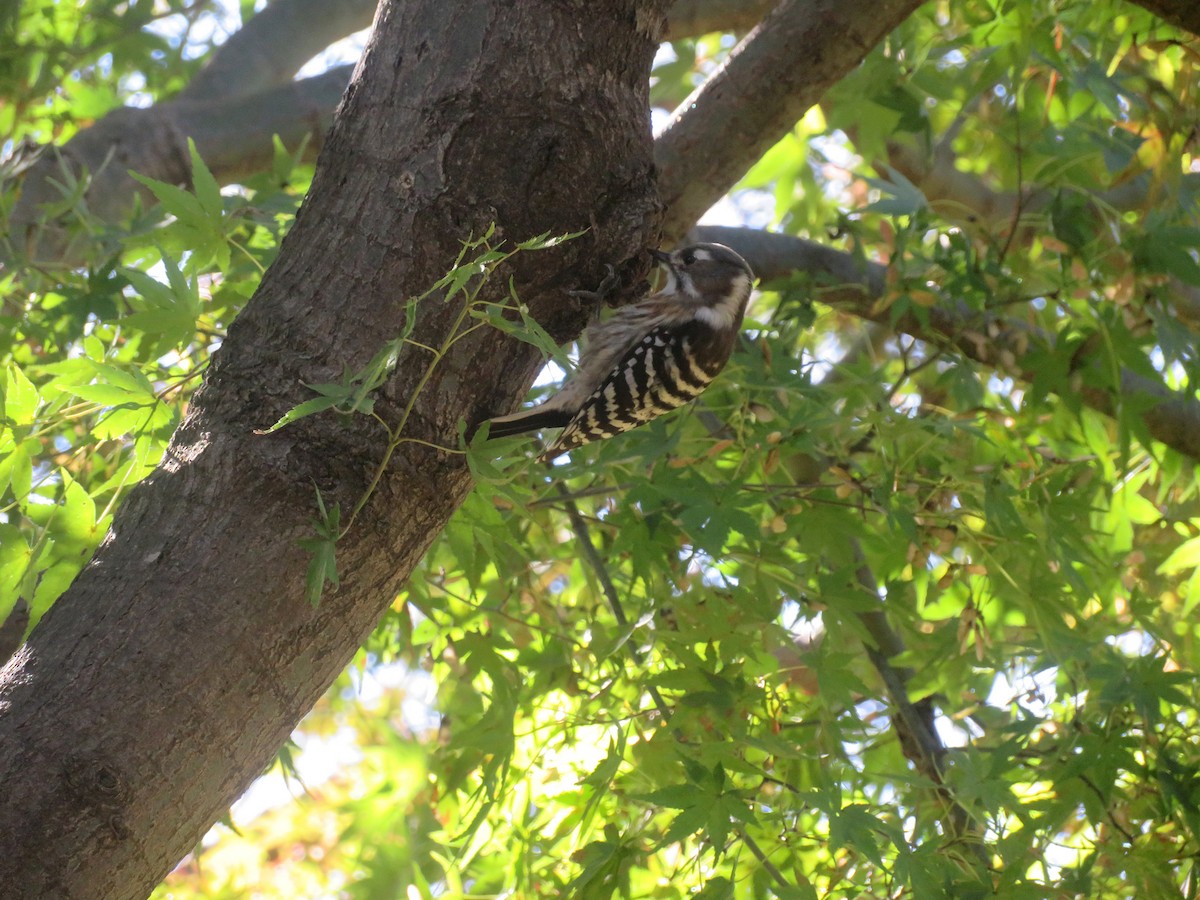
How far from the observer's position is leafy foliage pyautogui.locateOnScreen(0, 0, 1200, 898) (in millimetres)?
2303

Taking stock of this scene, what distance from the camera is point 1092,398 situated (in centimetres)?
341

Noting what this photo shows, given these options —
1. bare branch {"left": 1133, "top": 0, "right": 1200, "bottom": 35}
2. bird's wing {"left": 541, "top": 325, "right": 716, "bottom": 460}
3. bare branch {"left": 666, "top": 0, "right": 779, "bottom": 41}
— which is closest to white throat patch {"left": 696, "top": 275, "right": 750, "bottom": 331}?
bird's wing {"left": 541, "top": 325, "right": 716, "bottom": 460}

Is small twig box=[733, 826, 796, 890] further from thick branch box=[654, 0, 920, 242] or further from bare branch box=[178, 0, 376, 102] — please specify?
bare branch box=[178, 0, 376, 102]

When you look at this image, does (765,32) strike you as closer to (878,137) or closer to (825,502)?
(878,137)

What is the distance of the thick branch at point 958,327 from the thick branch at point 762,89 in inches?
29.9

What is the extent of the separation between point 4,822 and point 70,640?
0.88ft

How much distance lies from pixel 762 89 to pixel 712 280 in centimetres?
96

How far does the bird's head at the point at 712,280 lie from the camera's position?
11.5ft

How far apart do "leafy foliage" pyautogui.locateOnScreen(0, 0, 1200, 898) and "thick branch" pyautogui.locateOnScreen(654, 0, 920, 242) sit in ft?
1.67

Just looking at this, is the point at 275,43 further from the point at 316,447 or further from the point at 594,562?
the point at 316,447

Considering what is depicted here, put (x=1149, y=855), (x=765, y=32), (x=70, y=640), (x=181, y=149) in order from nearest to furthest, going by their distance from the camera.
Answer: (x=70, y=640) → (x=1149, y=855) → (x=765, y=32) → (x=181, y=149)

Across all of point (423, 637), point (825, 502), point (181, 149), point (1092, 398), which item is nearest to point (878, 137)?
point (1092, 398)

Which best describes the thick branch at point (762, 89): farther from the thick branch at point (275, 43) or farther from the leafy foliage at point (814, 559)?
the thick branch at point (275, 43)

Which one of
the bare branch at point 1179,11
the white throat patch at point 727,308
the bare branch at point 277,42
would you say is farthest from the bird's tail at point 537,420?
the bare branch at point 277,42
